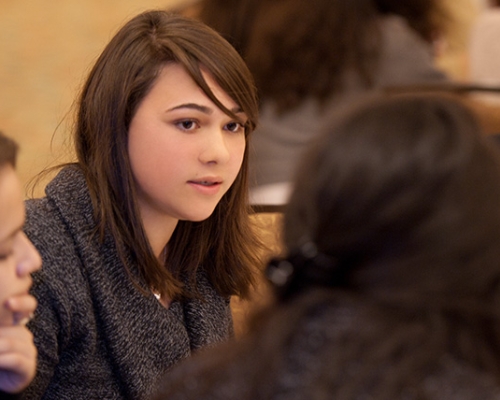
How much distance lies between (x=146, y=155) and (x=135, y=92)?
11 centimetres

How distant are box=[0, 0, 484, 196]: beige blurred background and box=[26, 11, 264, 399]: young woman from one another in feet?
8.05

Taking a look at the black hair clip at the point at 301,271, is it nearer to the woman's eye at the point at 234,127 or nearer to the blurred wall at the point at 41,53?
the woman's eye at the point at 234,127

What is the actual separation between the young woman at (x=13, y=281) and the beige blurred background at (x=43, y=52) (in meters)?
2.77

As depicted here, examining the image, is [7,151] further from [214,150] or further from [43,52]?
[43,52]

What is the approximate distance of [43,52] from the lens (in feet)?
12.8

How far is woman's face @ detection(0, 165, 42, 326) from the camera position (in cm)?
94

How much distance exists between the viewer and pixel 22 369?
103 centimetres

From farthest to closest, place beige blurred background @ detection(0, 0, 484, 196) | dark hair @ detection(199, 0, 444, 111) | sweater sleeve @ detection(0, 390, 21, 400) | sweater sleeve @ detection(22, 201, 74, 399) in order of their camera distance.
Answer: beige blurred background @ detection(0, 0, 484, 196) → dark hair @ detection(199, 0, 444, 111) → sweater sleeve @ detection(22, 201, 74, 399) → sweater sleeve @ detection(0, 390, 21, 400)

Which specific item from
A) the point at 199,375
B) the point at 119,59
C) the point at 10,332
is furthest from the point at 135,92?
the point at 199,375

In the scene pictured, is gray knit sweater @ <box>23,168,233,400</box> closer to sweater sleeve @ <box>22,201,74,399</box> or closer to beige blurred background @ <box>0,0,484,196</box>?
sweater sleeve @ <box>22,201,74,399</box>

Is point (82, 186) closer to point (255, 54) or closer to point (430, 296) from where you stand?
point (430, 296)

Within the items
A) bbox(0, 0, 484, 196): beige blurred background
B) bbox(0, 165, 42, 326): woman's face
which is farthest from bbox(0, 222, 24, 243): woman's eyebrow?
bbox(0, 0, 484, 196): beige blurred background

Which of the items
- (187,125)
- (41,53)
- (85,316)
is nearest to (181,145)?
(187,125)

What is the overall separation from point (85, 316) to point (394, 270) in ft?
2.08
